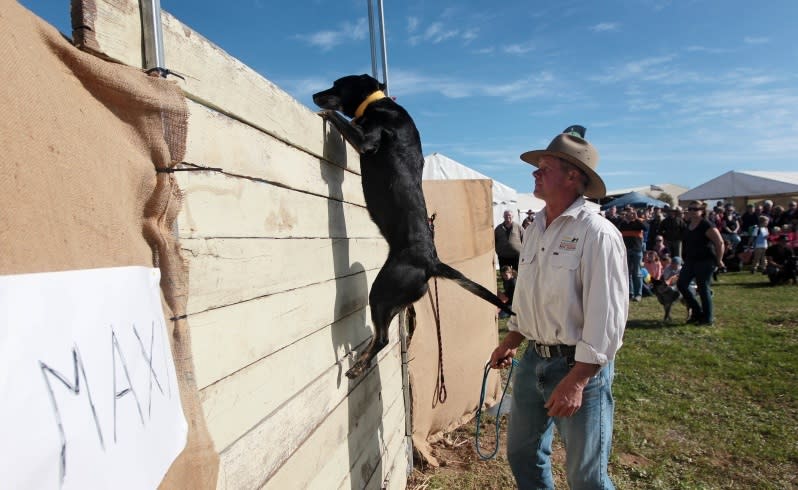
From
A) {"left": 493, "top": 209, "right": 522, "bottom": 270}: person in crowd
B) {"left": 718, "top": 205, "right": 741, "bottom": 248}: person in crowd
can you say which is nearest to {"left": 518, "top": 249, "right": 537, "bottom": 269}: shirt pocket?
{"left": 493, "top": 209, "right": 522, "bottom": 270}: person in crowd

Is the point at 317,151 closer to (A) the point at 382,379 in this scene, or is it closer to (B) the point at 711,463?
(A) the point at 382,379

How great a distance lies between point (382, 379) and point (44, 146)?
9.53ft

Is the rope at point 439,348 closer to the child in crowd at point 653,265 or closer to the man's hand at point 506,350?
the man's hand at point 506,350

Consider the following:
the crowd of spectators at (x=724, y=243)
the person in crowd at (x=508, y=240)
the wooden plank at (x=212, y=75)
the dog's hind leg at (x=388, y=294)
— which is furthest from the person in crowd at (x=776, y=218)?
the wooden plank at (x=212, y=75)

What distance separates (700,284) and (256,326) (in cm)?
918

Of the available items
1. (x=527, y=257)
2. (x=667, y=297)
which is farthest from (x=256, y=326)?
(x=667, y=297)

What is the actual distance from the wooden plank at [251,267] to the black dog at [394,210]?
1.69 ft

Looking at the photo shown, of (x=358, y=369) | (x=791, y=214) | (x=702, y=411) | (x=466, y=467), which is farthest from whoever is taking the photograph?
(x=791, y=214)

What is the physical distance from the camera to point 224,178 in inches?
60.0

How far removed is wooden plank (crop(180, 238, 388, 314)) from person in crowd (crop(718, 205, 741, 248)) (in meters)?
18.4

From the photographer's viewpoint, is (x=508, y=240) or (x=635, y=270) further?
(x=635, y=270)

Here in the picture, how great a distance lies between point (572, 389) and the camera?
230cm

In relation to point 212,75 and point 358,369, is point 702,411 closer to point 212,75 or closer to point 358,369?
point 358,369

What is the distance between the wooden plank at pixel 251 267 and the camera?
4.40 ft
